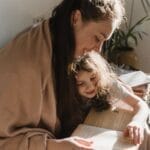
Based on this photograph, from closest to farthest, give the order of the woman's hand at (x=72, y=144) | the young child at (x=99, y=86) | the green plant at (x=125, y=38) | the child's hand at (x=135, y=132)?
the woman's hand at (x=72, y=144), the child's hand at (x=135, y=132), the young child at (x=99, y=86), the green plant at (x=125, y=38)

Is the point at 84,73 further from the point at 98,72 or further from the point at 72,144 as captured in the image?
the point at 72,144

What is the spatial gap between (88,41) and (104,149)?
1.11 ft

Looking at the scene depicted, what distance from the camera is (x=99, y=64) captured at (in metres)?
1.41

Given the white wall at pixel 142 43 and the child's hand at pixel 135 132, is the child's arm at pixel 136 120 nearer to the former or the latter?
the child's hand at pixel 135 132

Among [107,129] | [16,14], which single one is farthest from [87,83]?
→ [16,14]

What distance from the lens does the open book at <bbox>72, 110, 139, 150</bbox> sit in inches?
45.8

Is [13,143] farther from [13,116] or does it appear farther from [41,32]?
[41,32]

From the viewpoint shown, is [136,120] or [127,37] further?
[127,37]

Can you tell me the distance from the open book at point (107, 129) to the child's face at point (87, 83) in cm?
8

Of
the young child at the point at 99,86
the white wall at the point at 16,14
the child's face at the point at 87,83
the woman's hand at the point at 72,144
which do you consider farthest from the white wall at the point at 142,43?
the woman's hand at the point at 72,144

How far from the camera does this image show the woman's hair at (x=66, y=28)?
1135 mm

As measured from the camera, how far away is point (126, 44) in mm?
2635

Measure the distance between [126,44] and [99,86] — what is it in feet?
4.35

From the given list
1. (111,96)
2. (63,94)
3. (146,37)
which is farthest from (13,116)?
(146,37)
